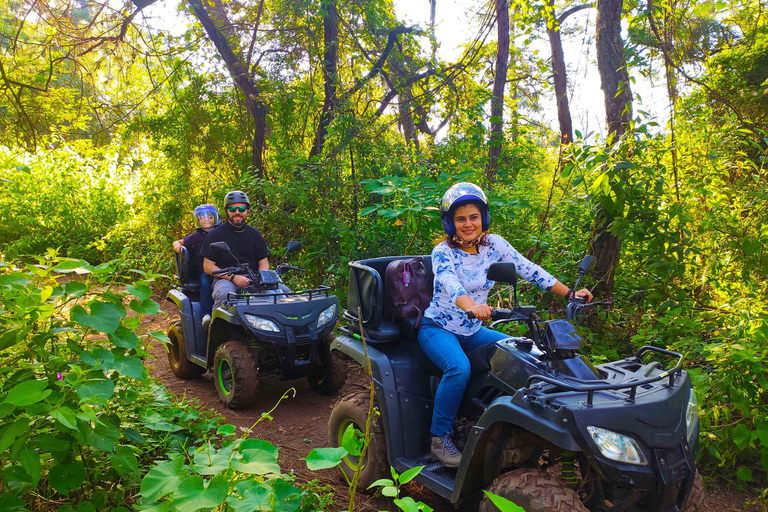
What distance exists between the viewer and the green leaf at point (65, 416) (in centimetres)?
200

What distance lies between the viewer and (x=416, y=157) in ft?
25.8

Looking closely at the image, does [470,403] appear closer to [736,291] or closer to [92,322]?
[92,322]

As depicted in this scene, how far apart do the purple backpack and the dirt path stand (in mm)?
935

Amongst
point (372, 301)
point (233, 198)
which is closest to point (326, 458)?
point (372, 301)

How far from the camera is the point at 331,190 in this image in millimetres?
7625

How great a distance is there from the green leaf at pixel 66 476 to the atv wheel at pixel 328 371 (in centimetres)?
298

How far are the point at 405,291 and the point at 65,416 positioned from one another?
1.99 m

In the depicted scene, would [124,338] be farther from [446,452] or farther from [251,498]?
[446,452]

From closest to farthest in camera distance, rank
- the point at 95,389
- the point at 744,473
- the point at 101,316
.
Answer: the point at 95,389, the point at 101,316, the point at 744,473

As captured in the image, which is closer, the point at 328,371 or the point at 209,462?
the point at 209,462

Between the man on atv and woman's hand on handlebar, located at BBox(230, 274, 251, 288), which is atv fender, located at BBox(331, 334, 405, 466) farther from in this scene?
the man on atv

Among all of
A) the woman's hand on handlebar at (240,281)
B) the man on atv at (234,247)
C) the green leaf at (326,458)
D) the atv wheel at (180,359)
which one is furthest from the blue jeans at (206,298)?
the green leaf at (326,458)

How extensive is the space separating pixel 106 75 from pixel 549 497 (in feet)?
30.7

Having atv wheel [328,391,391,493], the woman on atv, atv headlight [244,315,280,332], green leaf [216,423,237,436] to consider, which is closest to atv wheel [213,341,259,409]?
atv headlight [244,315,280,332]
